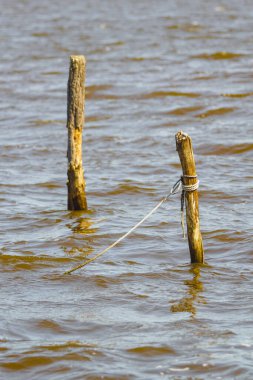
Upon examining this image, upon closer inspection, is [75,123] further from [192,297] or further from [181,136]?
[192,297]

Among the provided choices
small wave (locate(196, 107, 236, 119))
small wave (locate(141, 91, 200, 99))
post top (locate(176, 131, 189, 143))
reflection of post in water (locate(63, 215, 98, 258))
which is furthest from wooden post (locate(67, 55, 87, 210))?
small wave (locate(141, 91, 200, 99))

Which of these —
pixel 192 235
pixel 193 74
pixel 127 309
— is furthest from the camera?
pixel 193 74

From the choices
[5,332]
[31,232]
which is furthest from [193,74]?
[5,332]

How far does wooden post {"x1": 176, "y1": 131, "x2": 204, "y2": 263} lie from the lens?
9.23 m

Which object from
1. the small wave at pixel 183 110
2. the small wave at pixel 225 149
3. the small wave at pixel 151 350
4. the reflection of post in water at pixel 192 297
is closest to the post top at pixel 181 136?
the reflection of post in water at pixel 192 297

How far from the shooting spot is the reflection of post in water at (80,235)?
11258mm

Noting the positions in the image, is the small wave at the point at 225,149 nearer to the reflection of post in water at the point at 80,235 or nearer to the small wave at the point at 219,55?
the reflection of post in water at the point at 80,235

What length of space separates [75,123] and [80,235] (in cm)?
142

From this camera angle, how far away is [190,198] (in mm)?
9688

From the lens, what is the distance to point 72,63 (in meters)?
11.4

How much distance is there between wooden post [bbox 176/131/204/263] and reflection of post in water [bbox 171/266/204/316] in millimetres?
235

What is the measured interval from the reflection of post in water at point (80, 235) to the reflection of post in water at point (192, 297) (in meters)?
1.52

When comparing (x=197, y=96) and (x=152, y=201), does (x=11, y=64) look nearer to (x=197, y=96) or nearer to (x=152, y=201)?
(x=197, y=96)

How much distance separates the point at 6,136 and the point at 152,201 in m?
4.93
